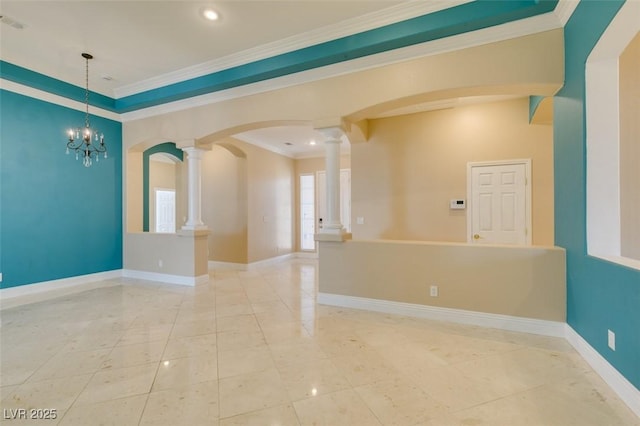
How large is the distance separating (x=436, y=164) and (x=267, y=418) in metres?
4.24

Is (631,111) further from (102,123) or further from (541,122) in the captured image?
(102,123)

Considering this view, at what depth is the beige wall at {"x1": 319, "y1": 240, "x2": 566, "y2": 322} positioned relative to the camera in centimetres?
284

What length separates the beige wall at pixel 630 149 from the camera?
8.04ft

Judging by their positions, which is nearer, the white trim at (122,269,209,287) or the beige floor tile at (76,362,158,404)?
the beige floor tile at (76,362,158,404)

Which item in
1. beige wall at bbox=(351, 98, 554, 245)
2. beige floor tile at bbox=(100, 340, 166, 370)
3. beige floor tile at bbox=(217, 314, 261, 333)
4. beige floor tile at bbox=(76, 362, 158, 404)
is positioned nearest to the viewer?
beige floor tile at bbox=(76, 362, 158, 404)

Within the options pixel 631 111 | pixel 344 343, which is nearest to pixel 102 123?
pixel 344 343

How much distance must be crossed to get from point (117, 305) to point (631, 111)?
232 inches

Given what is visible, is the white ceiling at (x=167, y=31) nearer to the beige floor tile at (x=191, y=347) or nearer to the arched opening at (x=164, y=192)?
the arched opening at (x=164, y=192)

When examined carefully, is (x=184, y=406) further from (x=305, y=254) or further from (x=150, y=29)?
(x=305, y=254)

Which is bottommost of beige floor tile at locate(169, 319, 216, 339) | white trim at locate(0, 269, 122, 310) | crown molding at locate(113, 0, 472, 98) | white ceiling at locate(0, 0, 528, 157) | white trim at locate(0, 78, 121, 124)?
beige floor tile at locate(169, 319, 216, 339)

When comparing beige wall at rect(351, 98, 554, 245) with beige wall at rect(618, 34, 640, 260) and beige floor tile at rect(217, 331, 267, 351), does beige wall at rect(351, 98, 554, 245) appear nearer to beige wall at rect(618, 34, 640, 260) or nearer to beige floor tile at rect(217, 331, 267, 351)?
beige wall at rect(618, 34, 640, 260)

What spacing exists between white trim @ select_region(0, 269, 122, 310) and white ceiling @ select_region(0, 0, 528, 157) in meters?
3.18

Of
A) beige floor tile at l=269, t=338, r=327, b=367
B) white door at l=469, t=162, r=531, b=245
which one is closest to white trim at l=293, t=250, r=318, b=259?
white door at l=469, t=162, r=531, b=245

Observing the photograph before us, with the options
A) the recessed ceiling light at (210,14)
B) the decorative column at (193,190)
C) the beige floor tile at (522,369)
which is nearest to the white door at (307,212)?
the decorative column at (193,190)
